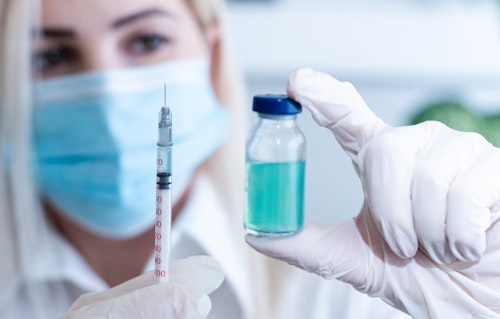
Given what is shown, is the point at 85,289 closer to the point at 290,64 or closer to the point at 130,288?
the point at 130,288

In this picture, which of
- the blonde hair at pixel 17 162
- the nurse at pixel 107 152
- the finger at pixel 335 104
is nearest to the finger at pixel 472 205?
the finger at pixel 335 104

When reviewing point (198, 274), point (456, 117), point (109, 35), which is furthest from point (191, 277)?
point (456, 117)

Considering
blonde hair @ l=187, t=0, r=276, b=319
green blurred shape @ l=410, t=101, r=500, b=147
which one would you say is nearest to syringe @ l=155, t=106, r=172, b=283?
blonde hair @ l=187, t=0, r=276, b=319

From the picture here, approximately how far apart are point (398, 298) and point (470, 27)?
1.57m

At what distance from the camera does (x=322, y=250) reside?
73 centimetres

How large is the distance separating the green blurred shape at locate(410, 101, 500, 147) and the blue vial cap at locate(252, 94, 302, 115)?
1.49m

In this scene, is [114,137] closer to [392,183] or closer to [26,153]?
[26,153]

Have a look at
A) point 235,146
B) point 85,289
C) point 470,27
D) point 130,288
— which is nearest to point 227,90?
point 235,146

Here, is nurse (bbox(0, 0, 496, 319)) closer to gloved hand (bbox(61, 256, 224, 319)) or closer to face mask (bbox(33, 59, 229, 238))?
face mask (bbox(33, 59, 229, 238))

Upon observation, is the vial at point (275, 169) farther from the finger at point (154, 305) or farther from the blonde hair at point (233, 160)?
the blonde hair at point (233, 160)

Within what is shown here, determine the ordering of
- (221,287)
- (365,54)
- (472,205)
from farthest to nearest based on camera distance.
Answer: (365,54) < (221,287) < (472,205)

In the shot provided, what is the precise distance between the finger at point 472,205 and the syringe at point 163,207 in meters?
0.29

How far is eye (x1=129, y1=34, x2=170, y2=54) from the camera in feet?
4.27

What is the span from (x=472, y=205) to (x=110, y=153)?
2.46 feet
